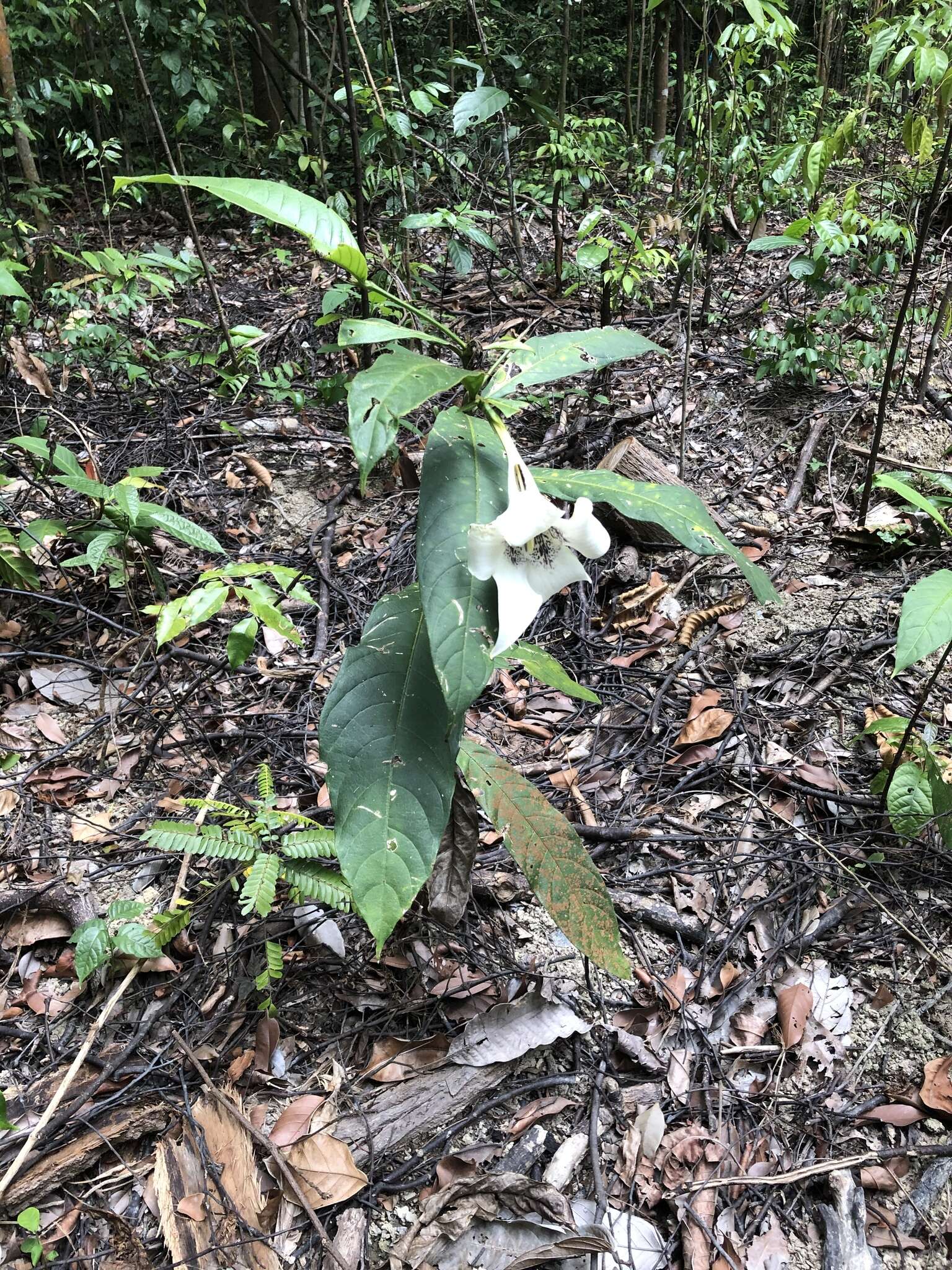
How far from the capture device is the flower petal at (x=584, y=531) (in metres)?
1.17

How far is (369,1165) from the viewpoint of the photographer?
1.55m

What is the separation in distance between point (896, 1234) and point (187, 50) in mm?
7513

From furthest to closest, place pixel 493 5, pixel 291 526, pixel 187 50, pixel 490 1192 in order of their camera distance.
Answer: pixel 493 5 → pixel 187 50 → pixel 291 526 → pixel 490 1192

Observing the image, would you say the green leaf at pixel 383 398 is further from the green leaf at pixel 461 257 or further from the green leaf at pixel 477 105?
the green leaf at pixel 461 257

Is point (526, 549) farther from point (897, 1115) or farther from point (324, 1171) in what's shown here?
point (897, 1115)

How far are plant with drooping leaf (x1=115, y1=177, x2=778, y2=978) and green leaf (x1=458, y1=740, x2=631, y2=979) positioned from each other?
3 centimetres

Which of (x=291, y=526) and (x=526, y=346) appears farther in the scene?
(x=291, y=526)

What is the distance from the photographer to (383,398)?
1.17 meters

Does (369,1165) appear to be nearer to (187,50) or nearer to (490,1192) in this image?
(490,1192)

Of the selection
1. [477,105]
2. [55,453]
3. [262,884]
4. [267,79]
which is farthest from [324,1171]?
[267,79]

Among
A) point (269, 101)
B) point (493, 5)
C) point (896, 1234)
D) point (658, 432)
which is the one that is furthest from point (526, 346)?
point (493, 5)

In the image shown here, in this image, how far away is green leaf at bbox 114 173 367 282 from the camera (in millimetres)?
1305

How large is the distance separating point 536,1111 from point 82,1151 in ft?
2.84

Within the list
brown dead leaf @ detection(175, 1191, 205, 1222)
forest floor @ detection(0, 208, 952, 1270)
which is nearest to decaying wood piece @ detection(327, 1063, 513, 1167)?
forest floor @ detection(0, 208, 952, 1270)
